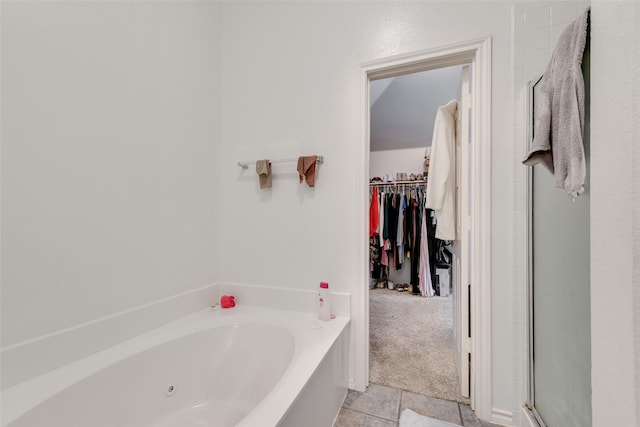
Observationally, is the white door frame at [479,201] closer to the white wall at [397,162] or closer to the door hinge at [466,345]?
the door hinge at [466,345]

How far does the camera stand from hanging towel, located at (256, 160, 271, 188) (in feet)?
5.31

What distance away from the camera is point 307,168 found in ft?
5.00

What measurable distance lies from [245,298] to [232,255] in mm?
318

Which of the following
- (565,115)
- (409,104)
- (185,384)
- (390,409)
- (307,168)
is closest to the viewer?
(565,115)

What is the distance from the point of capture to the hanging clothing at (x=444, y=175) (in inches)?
69.7

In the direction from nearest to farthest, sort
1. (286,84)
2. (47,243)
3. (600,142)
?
(600,142) < (47,243) < (286,84)

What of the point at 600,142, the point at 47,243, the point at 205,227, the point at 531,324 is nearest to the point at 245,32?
the point at 205,227

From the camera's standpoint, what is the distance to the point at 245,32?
1779mm

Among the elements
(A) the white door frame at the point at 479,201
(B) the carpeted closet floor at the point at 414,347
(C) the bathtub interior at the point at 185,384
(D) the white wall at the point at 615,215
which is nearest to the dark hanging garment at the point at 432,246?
(B) the carpeted closet floor at the point at 414,347

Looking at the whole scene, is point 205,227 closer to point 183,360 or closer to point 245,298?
point 245,298

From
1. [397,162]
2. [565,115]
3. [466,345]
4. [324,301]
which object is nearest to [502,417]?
[466,345]

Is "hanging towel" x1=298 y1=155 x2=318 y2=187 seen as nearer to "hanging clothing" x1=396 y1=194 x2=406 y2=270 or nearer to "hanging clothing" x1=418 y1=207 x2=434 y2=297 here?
"hanging clothing" x1=396 y1=194 x2=406 y2=270

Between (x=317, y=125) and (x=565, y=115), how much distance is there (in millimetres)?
1157

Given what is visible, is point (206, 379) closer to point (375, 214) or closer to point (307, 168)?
point (307, 168)
